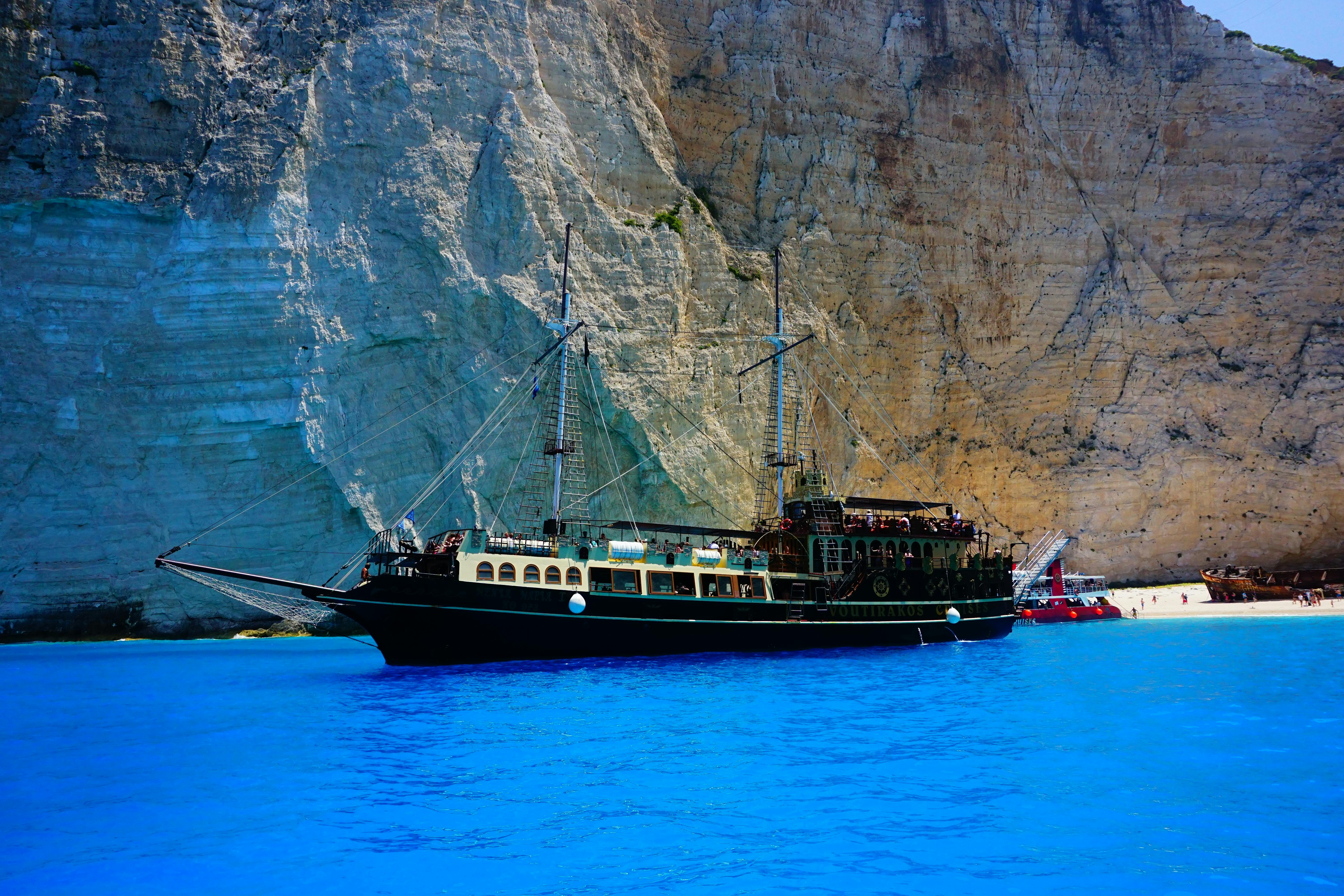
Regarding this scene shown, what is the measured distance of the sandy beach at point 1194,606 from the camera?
121 feet

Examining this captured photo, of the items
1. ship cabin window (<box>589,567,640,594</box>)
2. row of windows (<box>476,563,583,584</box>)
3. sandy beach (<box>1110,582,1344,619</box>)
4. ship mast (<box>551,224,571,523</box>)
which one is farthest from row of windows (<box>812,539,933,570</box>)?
sandy beach (<box>1110,582,1344,619</box>)


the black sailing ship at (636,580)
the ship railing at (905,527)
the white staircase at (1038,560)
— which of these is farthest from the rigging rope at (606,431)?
the white staircase at (1038,560)

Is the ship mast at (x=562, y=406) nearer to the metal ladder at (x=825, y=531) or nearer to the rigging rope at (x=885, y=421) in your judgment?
the metal ladder at (x=825, y=531)

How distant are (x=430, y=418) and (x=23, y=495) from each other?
46.7 feet

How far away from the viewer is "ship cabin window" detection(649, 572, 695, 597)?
25.1 metres

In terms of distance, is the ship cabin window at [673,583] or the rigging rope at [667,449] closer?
the ship cabin window at [673,583]

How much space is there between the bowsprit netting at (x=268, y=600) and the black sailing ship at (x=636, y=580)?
0.10m

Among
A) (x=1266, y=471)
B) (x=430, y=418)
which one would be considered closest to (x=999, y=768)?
(x=430, y=418)

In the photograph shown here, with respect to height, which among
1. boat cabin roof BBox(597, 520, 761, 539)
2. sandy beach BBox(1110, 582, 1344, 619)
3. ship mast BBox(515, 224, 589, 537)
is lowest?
sandy beach BBox(1110, 582, 1344, 619)

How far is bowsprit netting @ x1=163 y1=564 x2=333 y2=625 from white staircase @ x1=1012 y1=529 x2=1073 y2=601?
85.6ft

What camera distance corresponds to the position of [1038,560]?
140 feet

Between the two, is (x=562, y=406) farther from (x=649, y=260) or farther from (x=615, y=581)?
(x=649, y=260)

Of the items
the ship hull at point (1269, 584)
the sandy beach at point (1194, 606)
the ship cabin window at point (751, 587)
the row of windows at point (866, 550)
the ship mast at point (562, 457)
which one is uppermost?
the ship mast at point (562, 457)

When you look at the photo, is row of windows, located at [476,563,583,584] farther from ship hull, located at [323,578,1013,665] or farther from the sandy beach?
the sandy beach
